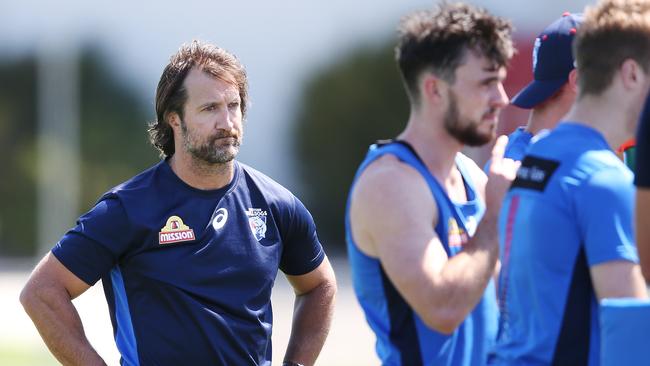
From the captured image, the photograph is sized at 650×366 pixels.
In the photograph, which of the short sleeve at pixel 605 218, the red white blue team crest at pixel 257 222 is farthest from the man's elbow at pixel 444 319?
the red white blue team crest at pixel 257 222

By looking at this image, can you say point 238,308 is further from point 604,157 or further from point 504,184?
point 604,157

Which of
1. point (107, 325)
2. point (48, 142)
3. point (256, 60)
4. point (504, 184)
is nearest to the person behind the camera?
point (504, 184)

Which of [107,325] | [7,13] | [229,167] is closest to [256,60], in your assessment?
[7,13]

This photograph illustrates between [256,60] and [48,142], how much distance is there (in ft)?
30.6

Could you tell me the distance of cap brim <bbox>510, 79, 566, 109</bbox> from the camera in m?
4.60

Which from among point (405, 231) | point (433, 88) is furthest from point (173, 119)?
point (405, 231)

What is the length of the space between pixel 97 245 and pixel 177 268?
337 millimetres

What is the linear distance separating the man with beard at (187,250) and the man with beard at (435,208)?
1.16 metres

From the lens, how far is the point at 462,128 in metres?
3.70

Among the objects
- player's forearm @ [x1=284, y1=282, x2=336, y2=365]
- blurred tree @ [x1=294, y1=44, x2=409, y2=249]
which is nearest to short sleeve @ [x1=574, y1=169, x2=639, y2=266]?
player's forearm @ [x1=284, y1=282, x2=336, y2=365]

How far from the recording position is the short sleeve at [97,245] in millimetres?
4812

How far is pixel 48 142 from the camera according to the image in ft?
107

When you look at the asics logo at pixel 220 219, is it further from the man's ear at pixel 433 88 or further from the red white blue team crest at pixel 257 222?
the man's ear at pixel 433 88

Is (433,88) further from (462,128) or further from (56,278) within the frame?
(56,278)
